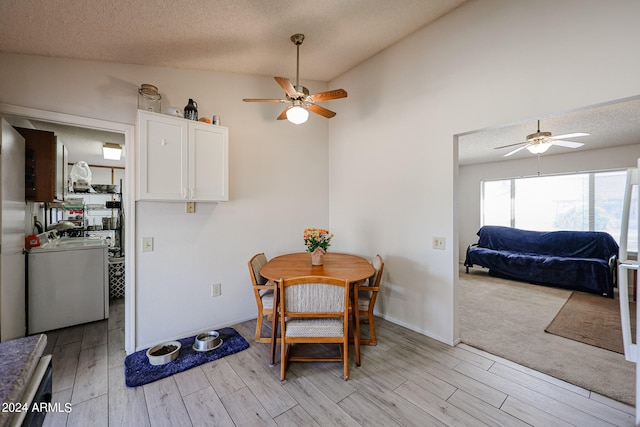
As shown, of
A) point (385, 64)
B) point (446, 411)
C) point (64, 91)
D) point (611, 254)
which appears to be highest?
point (385, 64)

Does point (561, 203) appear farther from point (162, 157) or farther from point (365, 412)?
point (162, 157)

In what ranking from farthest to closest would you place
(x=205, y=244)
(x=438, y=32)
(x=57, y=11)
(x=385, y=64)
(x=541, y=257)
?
1. (x=541, y=257)
2. (x=385, y=64)
3. (x=205, y=244)
4. (x=438, y=32)
5. (x=57, y=11)

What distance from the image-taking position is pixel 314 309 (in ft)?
6.30

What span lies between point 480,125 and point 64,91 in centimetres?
347

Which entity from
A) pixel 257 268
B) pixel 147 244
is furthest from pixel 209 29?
pixel 257 268

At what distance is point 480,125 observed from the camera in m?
2.21

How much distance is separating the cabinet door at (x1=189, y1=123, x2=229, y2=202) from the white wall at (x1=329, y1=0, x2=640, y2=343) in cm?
156

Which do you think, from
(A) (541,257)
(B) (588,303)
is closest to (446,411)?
(B) (588,303)

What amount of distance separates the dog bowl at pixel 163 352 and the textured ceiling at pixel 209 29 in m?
2.54

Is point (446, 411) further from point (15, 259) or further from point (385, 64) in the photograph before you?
point (15, 259)

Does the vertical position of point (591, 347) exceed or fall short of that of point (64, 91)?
it falls short

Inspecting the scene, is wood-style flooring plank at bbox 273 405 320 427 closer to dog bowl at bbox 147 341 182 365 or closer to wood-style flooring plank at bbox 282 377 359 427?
wood-style flooring plank at bbox 282 377 359 427

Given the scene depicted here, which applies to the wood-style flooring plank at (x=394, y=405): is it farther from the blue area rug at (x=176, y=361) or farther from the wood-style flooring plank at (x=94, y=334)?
the wood-style flooring plank at (x=94, y=334)

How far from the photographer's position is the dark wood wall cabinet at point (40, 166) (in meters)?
2.62
